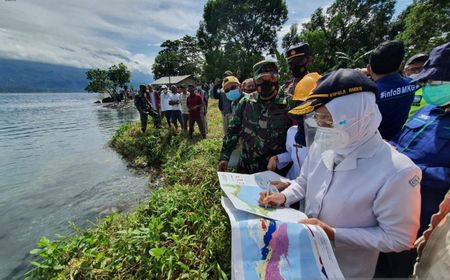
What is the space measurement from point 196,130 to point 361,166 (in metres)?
9.28

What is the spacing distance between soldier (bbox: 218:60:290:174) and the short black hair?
789 mm

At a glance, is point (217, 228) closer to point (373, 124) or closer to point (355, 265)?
point (355, 265)

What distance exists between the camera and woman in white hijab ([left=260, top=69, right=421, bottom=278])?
1056mm

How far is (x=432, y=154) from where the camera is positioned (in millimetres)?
1351

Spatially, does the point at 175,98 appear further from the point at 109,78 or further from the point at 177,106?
the point at 109,78

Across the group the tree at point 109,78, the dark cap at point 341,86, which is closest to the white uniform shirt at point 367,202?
the dark cap at point 341,86

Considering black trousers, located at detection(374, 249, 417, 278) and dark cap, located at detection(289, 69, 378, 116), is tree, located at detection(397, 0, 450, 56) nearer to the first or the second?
black trousers, located at detection(374, 249, 417, 278)

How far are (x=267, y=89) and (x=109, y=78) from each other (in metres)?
47.0

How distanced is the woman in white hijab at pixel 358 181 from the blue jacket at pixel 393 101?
2.74 ft

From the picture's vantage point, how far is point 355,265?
1.28 meters

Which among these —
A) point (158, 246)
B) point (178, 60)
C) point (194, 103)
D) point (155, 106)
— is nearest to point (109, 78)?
point (178, 60)

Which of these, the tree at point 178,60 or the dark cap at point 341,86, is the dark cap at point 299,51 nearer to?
the dark cap at point 341,86

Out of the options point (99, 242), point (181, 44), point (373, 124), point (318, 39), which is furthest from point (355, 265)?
point (181, 44)

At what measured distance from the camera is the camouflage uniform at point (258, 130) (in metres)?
2.34
